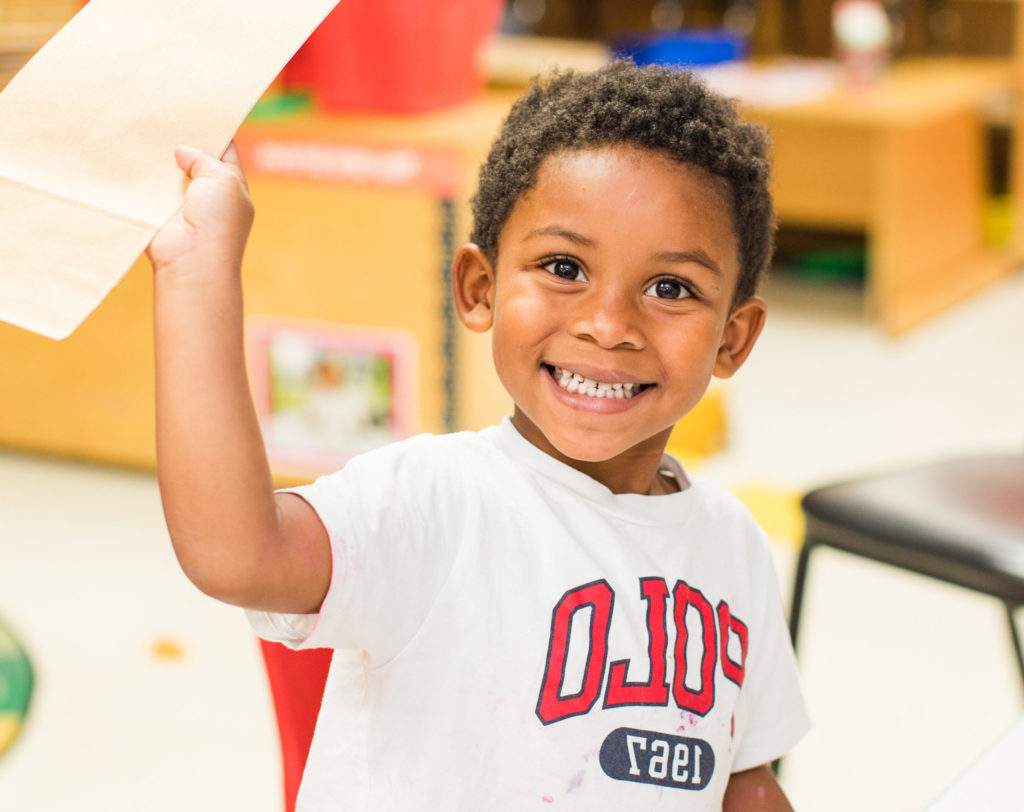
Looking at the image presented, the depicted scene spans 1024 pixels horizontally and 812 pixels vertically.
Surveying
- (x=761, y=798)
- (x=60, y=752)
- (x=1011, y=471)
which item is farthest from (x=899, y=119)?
(x=761, y=798)

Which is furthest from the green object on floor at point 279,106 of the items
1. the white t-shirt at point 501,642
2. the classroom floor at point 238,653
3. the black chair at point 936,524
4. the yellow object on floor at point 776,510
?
the white t-shirt at point 501,642

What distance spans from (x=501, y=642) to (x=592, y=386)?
0.15 m

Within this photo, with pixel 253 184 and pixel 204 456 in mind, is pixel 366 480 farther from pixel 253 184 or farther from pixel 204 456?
pixel 253 184

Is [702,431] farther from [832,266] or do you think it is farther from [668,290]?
[668,290]

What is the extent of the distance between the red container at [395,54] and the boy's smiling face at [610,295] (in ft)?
5.36

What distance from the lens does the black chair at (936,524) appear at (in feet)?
4.32

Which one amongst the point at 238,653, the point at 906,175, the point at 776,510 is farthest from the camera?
the point at 906,175

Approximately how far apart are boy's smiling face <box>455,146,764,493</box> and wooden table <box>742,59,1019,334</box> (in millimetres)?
2855

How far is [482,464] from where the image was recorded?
0.80 metres

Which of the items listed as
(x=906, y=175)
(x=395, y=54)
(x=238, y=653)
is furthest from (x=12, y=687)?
(x=906, y=175)

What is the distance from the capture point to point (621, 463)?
2.78ft

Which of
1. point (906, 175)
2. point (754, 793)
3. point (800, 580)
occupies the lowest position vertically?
point (754, 793)

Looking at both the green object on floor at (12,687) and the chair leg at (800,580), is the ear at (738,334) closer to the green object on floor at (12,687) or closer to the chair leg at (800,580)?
the chair leg at (800,580)

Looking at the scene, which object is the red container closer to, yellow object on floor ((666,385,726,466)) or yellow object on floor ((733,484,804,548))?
yellow object on floor ((666,385,726,466))
